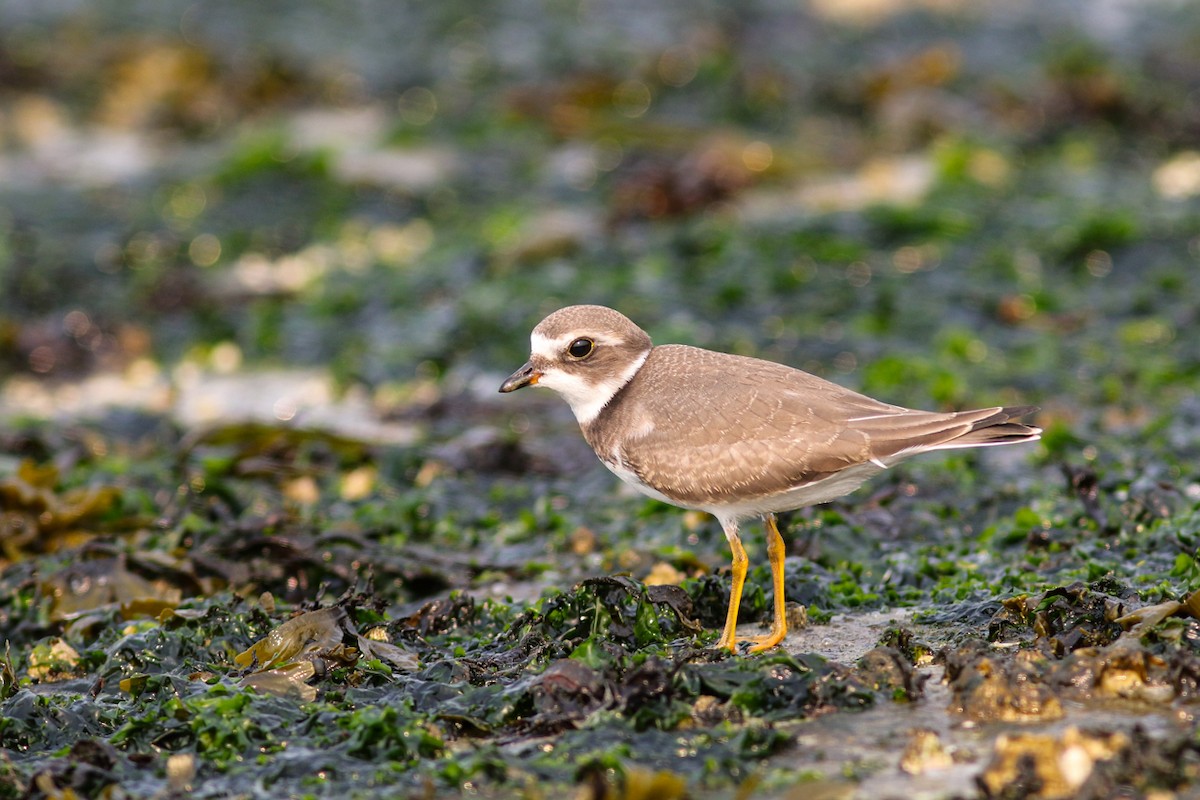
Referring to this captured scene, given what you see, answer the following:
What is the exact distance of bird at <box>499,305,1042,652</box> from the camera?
5.04 meters

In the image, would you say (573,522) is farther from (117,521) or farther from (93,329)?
(93,329)

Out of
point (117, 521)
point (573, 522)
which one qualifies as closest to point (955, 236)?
point (573, 522)

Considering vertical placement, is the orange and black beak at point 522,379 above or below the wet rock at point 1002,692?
above

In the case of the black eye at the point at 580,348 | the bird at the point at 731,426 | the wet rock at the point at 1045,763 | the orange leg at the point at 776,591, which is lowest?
the orange leg at the point at 776,591

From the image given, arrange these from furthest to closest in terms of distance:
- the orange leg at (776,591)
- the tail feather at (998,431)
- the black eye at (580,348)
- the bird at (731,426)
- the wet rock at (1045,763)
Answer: the black eye at (580,348)
the orange leg at (776,591)
the bird at (731,426)
the tail feather at (998,431)
the wet rock at (1045,763)

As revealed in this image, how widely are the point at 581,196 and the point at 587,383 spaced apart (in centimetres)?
648

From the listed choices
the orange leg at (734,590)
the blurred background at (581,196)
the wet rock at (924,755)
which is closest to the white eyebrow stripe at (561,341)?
the orange leg at (734,590)

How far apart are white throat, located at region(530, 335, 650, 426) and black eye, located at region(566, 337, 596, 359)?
0.04 metres

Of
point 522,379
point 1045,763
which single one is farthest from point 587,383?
point 1045,763

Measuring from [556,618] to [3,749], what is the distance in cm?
197

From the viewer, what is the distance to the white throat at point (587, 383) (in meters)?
5.62

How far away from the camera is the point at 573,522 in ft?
23.5

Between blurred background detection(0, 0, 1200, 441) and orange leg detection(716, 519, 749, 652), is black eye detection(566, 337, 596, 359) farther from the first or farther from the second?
blurred background detection(0, 0, 1200, 441)

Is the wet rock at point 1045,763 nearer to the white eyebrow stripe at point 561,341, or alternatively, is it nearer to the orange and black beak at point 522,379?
the white eyebrow stripe at point 561,341
